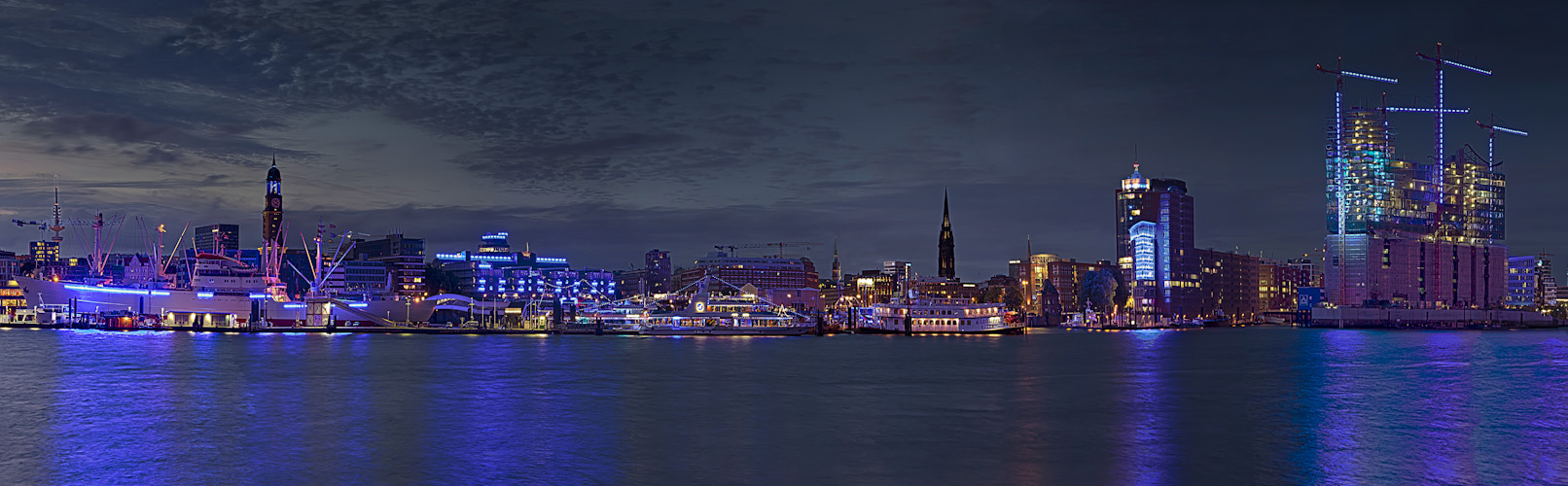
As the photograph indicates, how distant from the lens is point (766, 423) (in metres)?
44.2

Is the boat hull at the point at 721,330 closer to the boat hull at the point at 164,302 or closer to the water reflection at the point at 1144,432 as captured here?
the boat hull at the point at 164,302

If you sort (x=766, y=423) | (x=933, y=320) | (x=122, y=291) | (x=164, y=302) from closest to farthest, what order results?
(x=766, y=423) → (x=933, y=320) → (x=122, y=291) → (x=164, y=302)

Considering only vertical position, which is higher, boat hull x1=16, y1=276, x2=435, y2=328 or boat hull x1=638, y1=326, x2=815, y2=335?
boat hull x1=16, y1=276, x2=435, y2=328

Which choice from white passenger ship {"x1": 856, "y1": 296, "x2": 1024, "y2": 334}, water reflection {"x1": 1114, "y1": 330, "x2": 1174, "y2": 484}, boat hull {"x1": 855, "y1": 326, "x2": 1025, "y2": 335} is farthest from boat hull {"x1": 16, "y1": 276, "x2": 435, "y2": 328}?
water reflection {"x1": 1114, "y1": 330, "x2": 1174, "y2": 484}

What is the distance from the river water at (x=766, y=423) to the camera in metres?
32.7

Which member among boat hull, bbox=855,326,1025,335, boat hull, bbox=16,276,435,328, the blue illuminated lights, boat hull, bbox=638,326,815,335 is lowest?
boat hull, bbox=855,326,1025,335

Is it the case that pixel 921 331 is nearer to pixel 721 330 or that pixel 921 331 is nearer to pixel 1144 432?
pixel 721 330

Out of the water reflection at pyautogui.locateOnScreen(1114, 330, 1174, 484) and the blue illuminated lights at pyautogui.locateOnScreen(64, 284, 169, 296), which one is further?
the blue illuminated lights at pyautogui.locateOnScreen(64, 284, 169, 296)

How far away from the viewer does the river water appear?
32719 mm

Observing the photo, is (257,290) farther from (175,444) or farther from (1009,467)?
(1009,467)

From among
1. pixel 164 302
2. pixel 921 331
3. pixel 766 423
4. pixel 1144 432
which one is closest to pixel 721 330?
pixel 921 331

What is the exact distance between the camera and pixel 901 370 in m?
75.6

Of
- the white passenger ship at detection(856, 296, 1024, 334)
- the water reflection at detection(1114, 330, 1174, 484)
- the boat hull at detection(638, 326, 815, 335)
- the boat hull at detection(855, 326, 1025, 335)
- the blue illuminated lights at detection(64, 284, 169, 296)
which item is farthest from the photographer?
the blue illuminated lights at detection(64, 284, 169, 296)

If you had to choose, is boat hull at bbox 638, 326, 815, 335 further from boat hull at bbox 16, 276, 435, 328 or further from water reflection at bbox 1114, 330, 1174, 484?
water reflection at bbox 1114, 330, 1174, 484
